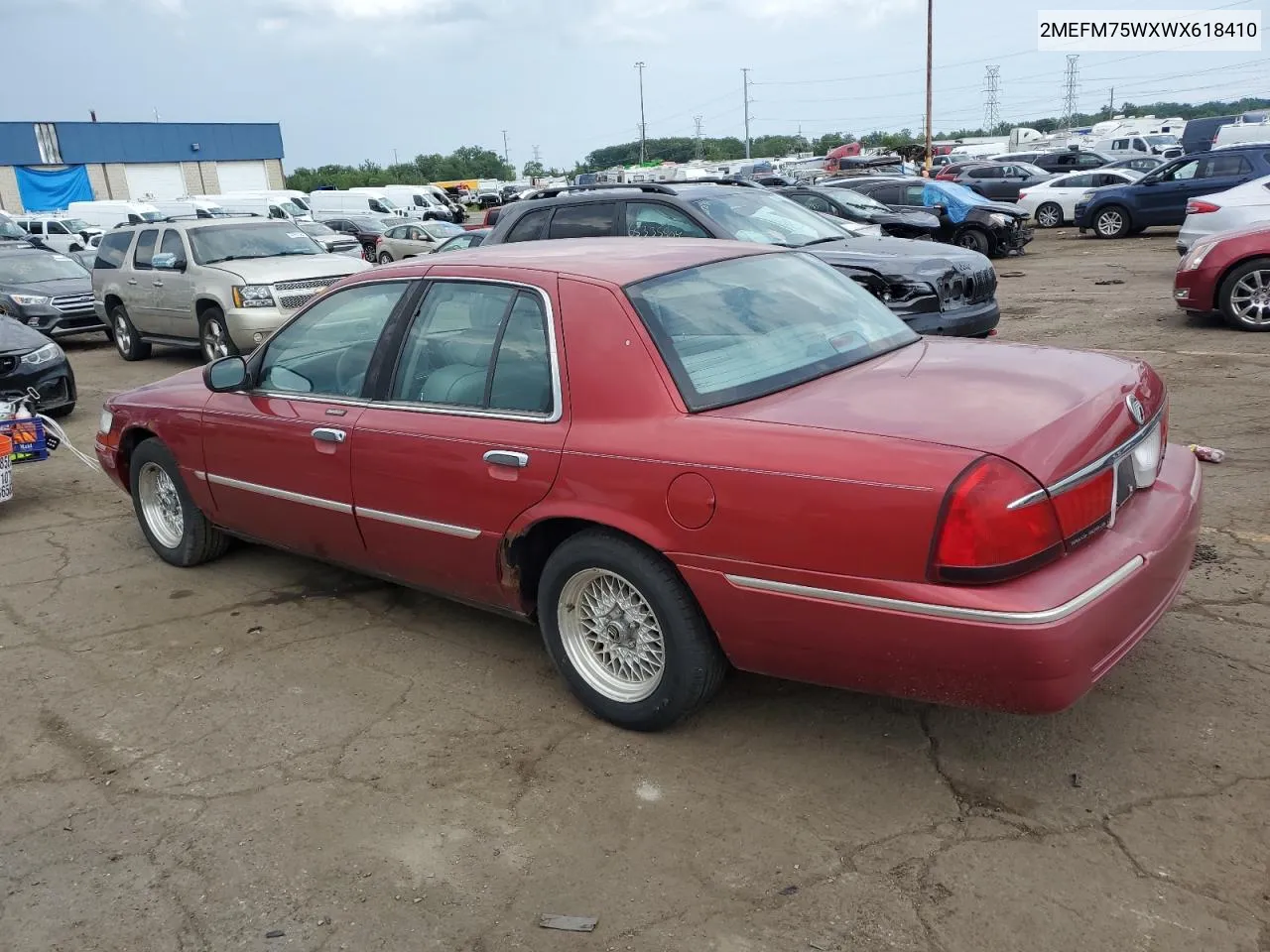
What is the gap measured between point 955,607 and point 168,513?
175 inches

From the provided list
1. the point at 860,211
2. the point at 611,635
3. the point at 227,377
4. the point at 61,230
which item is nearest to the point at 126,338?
Answer: the point at 860,211

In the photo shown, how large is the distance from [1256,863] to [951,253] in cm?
666

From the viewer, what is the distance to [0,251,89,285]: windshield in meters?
15.3

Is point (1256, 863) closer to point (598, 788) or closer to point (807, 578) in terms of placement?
point (807, 578)

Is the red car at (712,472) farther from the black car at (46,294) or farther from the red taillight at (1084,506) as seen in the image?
the black car at (46,294)

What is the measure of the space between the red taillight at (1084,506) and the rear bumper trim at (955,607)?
0.46ft

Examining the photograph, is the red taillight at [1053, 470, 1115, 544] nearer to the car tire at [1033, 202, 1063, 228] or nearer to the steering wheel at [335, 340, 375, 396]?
the steering wheel at [335, 340, 375, 396]

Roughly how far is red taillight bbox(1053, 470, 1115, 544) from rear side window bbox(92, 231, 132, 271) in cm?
1353

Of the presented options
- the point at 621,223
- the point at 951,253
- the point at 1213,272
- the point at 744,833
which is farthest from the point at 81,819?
the point at 1213,272

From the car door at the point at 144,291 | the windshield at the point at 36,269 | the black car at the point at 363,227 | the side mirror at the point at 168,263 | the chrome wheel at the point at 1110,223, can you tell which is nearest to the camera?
the side mirror at the point at 168,263

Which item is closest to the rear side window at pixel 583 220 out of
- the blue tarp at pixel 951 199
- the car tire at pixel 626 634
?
the car tire at pixel 626 634

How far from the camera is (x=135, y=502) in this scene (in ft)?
18.8

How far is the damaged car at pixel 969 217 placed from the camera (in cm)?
1880

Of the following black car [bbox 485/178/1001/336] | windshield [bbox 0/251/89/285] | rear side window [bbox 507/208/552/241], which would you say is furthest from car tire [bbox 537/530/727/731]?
windshield [bbox 0/251/89/285]
